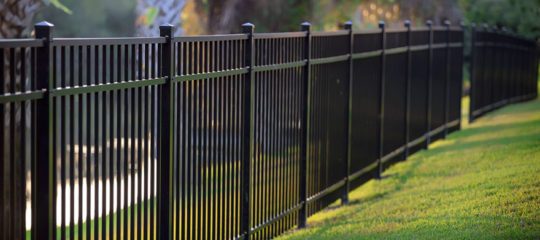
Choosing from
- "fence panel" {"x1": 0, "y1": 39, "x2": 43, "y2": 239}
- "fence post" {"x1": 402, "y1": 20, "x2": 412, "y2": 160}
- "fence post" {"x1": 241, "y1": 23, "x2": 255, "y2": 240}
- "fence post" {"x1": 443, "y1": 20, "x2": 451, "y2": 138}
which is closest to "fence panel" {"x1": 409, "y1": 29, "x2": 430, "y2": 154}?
"fence post" {"x1": 402, "y1": 20, "x2": 412, "y2": 160}

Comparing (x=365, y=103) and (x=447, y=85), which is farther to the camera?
(x=447, y=85)

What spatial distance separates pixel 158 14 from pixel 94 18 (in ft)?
103

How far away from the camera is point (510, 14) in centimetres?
3419

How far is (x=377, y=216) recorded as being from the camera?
7598mm

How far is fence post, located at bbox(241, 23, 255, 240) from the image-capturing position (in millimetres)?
6348

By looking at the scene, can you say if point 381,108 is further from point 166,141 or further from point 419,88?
point 166,141

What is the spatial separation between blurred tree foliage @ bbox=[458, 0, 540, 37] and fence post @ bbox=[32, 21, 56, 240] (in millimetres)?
31645

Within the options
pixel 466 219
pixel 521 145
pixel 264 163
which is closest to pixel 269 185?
pixel 264 163

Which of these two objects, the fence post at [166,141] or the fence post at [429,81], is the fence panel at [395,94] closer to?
the fence post at [429,81]

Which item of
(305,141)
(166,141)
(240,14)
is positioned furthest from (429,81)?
(166,141)

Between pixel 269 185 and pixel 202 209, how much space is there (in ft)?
4.34

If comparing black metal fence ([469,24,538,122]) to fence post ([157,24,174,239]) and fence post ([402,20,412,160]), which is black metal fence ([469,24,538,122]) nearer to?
fence post ([402,20,412,160])

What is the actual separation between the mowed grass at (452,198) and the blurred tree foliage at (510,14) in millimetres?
22440

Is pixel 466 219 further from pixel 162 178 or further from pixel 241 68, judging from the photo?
pixel 162 178
